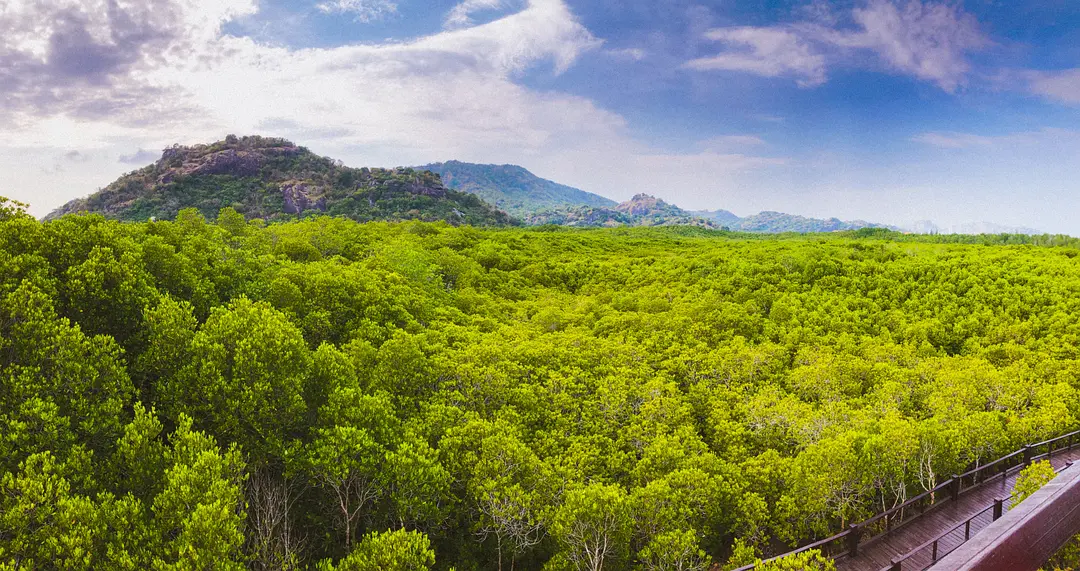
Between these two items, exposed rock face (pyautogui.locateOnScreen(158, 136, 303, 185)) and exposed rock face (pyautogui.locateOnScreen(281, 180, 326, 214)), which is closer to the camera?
exposed rock face (pyautogui.locateOnScreen(281, 180, 326, 214))

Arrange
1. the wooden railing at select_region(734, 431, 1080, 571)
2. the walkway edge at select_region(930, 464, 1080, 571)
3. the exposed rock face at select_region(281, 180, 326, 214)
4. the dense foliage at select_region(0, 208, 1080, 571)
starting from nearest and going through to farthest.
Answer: the walkway edge at select_region(930, 464, 1080, 571)
the dense foliage at select_region(0, 208, 1080, 571)
the wooden railing at select_region(734, 431, 1080, 571)
the exposed rock face at select_region(281, 180, 326, 214)

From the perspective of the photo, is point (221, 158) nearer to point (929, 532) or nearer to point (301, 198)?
point (301, 198)

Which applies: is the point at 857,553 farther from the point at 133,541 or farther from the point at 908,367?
the point at 133,541

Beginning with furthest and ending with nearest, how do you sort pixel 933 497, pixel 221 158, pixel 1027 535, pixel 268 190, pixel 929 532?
1. pixel 221 158
2. pixel 268 190
3. pixel 933 497
4. pixel 929 532
5. pixel 1027 535

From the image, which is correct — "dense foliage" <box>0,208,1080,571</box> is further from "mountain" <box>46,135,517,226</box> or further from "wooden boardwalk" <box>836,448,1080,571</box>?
"mountain" <box>46,135,517,226</box>

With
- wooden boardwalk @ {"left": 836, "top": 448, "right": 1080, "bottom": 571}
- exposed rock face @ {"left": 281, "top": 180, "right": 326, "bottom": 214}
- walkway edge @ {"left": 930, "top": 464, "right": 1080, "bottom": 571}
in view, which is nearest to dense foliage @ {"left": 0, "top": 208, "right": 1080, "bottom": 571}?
wooden boardwalk @ {"left": 836, "top": 448, "right": 1080, "bottom": 571}

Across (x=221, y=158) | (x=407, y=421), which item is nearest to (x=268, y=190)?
(x=221, y=158)

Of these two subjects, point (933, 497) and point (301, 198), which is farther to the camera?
point (301, 198)

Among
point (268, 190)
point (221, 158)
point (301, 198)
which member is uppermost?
point (221, 158)
